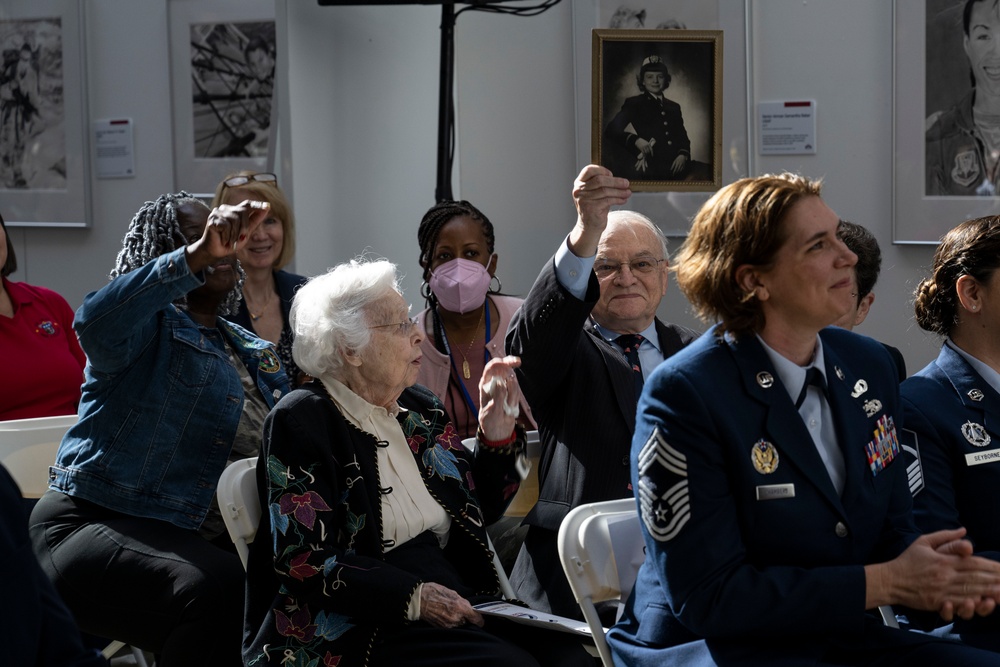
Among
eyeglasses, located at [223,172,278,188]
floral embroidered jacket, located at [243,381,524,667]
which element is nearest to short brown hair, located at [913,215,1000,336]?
floral embroidered jacket, located at [243,381,524,667]

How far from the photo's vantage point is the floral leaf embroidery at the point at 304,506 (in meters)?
2.80

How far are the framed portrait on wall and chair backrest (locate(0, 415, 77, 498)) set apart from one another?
2803mm

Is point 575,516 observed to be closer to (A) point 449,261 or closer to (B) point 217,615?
(B) point 217,615

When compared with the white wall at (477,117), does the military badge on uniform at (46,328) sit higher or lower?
lower

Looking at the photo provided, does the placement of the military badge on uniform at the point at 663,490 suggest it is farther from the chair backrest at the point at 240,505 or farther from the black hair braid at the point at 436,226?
the black hair braid at the point at 436,226

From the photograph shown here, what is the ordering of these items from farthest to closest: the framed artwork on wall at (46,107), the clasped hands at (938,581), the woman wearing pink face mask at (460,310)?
the framed artwork on wall at (46,107) < the woman wearing pink face mask at (460,310) < the clasped hands at (938,581)

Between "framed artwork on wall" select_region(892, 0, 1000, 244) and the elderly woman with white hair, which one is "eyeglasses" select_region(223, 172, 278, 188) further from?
"framed artwork on wall" select_region(892, 0, 1000, 244)

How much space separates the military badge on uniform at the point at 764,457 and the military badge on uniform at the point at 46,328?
3.38 meters

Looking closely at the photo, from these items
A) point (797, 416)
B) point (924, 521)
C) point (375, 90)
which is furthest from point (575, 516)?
point (375, 90)

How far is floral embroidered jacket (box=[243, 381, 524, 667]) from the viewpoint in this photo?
2.78 metres

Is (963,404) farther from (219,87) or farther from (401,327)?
(219,87)

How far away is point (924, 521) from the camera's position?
273 cm

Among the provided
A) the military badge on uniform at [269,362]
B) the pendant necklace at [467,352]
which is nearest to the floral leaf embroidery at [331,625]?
the military badge on uniform at [269,362]

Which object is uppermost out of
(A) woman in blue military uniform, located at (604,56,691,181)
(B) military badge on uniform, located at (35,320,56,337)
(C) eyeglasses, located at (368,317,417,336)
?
(A) woman in blue military uniform, located at (604,56,691,181)
